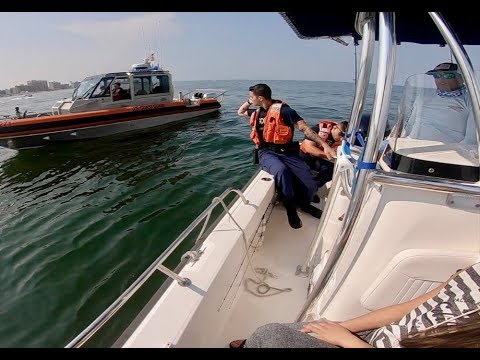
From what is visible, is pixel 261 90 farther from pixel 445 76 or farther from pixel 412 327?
pixel 412 327

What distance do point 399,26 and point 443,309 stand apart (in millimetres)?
1771

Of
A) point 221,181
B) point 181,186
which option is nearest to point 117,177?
point 181,186

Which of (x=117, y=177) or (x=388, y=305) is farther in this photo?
(x=117, y=177)

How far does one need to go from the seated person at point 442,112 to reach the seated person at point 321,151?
1.95m

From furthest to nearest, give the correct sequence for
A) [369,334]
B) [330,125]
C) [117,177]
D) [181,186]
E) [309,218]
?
[117,177], [181,186], [330,125], [309,218], [369,334]

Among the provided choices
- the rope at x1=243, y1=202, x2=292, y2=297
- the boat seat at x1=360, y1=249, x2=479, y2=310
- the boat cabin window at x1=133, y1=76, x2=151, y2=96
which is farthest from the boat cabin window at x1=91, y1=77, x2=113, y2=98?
the boat seat at x1=360, y1=249, x2=479, y2=310

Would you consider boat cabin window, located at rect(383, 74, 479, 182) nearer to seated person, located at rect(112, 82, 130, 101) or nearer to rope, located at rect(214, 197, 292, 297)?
rope, located at rect(214, 197, 292, 297)

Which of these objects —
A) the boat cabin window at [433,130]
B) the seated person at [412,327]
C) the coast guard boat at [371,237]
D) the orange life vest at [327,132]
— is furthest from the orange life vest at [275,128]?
the seated person at [412,327]

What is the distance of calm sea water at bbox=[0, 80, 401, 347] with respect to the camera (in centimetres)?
334

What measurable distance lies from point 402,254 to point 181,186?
5.54m

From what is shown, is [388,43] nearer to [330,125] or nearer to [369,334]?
[369,334]

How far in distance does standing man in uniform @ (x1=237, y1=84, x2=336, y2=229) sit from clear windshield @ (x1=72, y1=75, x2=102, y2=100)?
384 inches

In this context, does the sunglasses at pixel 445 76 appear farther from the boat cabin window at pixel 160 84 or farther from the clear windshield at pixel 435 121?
the boat cabin window at pixel 160 84
